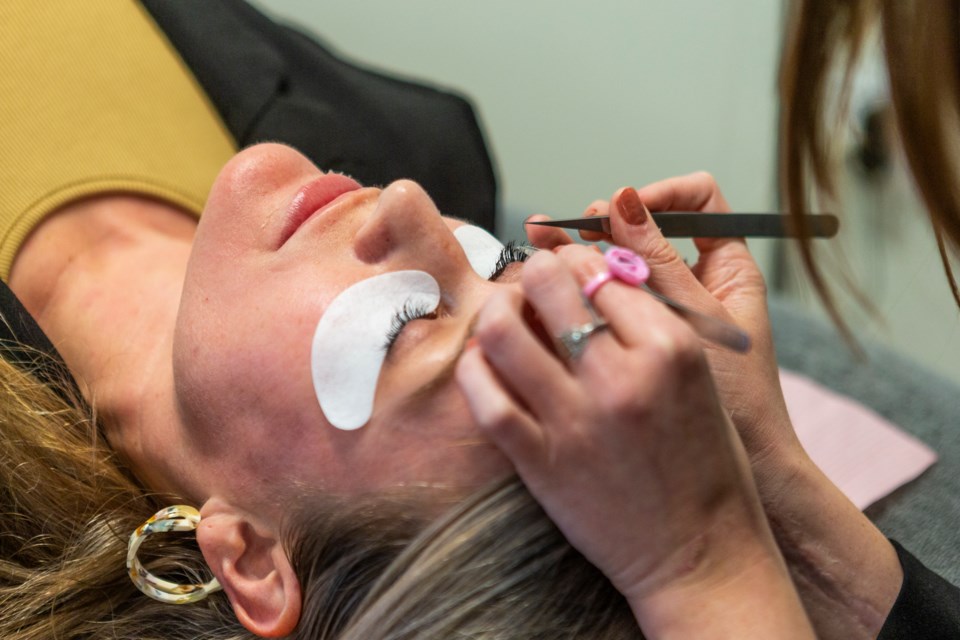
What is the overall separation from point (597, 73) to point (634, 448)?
4.48 ft

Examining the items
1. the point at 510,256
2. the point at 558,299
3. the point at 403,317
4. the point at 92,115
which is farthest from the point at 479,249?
the point at 92,115

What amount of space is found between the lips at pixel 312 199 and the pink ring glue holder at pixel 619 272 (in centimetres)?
31

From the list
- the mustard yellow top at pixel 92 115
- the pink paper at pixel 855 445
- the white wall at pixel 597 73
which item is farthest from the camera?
the white wall at pixel 597 73

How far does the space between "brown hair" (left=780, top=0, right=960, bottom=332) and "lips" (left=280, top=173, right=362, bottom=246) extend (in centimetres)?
42

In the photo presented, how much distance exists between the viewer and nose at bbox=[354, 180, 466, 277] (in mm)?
747

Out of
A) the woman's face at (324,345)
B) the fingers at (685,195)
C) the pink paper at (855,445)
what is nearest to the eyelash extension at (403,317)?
the woman's face at (324,345)

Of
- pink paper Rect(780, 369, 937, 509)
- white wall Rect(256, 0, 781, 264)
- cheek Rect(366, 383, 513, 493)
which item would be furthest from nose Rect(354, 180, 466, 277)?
white wall Rect(256, 0, 781, 264)

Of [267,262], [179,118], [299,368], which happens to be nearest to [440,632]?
[299,368]

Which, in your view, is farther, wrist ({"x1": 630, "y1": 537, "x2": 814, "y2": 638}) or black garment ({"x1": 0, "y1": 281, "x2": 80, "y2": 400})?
black garment ({"x1": 0, "y1": 281, "x2": 80, "y2": 400})

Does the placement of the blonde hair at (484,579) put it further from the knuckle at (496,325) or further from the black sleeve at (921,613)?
the black sleeve at (921,613)

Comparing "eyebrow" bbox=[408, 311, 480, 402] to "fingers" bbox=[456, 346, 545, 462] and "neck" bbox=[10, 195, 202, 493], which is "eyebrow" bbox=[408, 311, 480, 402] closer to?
"fingers" bbox=[456, 346, 545, 462]

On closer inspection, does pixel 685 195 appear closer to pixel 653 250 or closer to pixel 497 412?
pixel 653 250

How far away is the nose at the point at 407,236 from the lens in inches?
29.4

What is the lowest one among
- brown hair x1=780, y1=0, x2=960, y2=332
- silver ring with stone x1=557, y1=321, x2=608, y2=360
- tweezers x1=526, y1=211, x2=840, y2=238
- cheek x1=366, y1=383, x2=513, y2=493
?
cheek x1=366, y1=383, x2=513, y2=493
